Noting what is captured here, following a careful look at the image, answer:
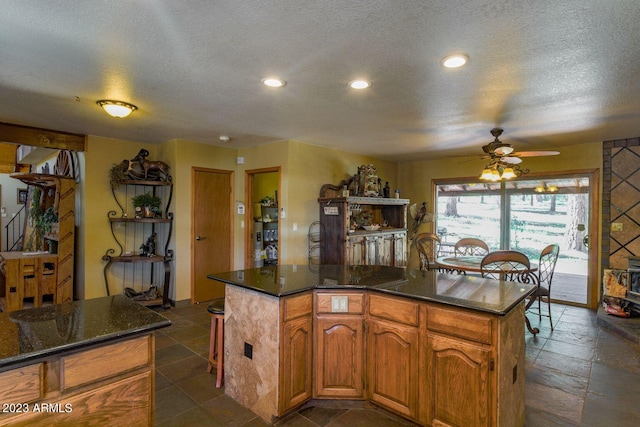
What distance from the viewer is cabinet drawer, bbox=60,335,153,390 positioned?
4.43 ft

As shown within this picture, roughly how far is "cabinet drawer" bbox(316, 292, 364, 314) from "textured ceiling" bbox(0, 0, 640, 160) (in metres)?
1.56

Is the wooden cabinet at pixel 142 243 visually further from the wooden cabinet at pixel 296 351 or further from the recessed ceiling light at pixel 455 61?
the recessed ceiling light at pixel 455 61

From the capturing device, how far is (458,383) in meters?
1.90

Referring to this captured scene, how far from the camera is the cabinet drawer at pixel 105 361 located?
1.35 meters

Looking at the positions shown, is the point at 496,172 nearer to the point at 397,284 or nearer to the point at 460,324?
the point at 397,284

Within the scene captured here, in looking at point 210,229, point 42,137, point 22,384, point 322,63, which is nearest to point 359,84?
point 322,63

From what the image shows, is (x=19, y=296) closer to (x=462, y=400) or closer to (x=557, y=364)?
(x=462, y=400)

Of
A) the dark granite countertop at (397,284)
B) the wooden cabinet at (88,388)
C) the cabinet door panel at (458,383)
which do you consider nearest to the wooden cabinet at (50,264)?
the dark granite countertop at (397,284)

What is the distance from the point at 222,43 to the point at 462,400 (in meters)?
2.48

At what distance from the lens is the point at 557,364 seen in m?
3.02

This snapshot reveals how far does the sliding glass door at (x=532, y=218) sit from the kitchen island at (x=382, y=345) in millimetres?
3761

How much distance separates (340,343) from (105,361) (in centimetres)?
142

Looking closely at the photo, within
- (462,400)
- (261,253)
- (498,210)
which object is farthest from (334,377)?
(498,210)

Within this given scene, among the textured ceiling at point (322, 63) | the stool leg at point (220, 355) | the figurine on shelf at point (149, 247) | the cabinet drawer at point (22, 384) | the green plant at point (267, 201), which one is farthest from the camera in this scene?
the green plant at point (267, 201)
